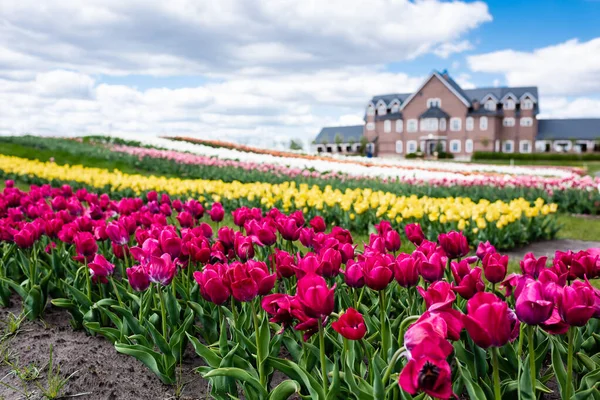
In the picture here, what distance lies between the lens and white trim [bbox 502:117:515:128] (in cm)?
5344

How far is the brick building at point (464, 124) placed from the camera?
51.2 meters

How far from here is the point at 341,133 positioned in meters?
64.9

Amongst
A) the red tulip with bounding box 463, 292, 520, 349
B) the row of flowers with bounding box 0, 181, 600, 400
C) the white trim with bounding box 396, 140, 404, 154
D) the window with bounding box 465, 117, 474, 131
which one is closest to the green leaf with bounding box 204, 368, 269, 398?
the row of flowers with bounding box 0, 181, 600, 400

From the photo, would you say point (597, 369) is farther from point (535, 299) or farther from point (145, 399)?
point (145, 399)

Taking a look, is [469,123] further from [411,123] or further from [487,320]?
[487,320]

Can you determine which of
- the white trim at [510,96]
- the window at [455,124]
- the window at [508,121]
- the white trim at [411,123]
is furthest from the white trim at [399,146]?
the white trim at [510,96]

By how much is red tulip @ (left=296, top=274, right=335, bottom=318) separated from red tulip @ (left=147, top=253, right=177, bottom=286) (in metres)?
0.93

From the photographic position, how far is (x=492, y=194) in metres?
11.3

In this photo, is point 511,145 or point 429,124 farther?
point 511,145

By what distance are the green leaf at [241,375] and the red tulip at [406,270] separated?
0.73 metres

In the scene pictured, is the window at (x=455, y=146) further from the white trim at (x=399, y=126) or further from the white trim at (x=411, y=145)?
the white trim at (x=399, y=126)

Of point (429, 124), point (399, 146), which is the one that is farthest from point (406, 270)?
point (399, 146)

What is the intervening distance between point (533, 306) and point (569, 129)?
60622mm

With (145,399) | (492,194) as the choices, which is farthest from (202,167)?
(145,399)
